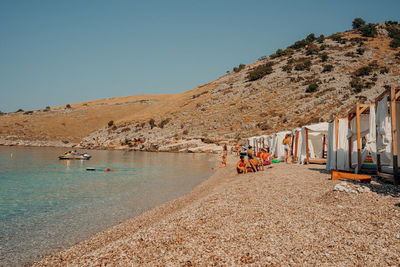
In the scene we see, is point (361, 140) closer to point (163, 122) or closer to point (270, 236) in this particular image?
point (270, 236)

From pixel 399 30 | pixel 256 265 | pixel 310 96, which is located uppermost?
pixel 399 30

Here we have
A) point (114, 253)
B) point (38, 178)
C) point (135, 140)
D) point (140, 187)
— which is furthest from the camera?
point (135, 140)

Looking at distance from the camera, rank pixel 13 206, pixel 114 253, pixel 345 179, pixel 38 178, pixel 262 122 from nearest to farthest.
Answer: pixel 114 253 → pixel 345 179 → pixel 13 206 → pixel 38 178 → pixel 262 122

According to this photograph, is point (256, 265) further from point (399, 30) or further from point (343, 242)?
point (399, 30)

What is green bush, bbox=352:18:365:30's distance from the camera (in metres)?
79.6

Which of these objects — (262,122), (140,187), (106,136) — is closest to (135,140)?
(106,136)

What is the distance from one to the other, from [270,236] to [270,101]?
51.4m

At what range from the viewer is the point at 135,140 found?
55375 millimetres

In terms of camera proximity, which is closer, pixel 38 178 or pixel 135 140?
pixel 38 178

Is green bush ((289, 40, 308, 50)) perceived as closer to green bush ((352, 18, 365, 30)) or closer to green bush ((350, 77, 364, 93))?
green bush ((352, 18, 365, 30))

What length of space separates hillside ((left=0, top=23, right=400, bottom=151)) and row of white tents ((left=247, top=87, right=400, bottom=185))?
24015mm

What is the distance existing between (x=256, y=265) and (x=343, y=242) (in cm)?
155

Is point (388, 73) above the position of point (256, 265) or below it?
above

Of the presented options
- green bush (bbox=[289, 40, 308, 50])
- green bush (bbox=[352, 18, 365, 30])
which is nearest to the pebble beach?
green bush (bbox=[289, 40, 308, 50])
